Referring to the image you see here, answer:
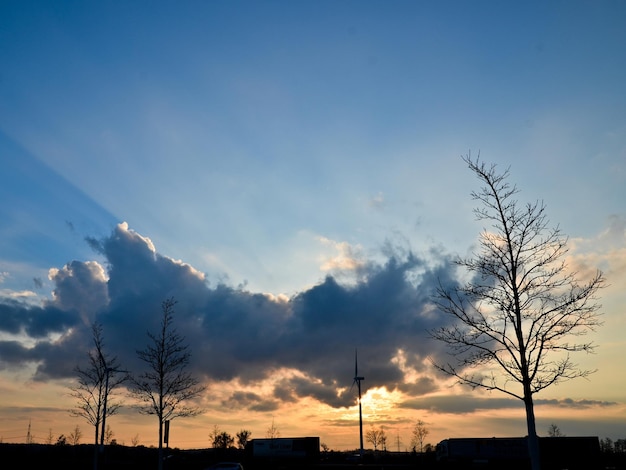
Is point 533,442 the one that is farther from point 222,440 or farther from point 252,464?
point 222,440

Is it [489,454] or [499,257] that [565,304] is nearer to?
[499,257]

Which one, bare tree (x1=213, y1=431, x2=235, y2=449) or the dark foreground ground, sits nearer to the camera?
the dark foreground ground

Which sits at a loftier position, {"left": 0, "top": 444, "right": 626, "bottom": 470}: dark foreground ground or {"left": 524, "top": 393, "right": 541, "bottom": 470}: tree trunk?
{"left": 524, "top": 393, "right": 541, "bottom": 470}: tree trunk

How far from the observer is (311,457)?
118750 millimetres

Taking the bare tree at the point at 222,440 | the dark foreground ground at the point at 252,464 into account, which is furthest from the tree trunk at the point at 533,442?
the bare tree at the point at 222,440

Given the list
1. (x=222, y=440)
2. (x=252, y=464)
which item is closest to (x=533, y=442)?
(x=252, y=464)

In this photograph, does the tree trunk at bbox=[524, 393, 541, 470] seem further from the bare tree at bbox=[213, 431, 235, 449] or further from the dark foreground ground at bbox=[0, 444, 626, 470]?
the bare tree at bbox=[213, 431, 235, 449]

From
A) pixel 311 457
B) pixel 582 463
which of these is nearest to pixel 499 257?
pixel 582 463

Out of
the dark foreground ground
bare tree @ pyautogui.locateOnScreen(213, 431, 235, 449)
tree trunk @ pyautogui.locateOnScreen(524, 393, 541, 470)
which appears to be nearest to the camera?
tree trunk @ pyautogui.locateOnScreen(524, 393, 541, 470)

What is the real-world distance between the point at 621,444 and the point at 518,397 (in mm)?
214767

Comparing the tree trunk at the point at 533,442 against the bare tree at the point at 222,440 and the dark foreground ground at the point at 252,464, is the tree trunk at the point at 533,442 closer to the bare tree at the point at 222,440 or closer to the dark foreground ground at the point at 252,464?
the dark foreground ground at the point at 252,464

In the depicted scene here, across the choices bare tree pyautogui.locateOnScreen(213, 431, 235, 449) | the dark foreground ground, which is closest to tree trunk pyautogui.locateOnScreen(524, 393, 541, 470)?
the dark foreground ground

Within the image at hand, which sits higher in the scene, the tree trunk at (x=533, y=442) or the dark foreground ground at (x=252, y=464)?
the tree trunk at (x=533, y=442)

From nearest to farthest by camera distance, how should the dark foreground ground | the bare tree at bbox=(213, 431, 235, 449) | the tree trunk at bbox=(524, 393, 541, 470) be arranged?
the tree trunk at bbox=(524, 393, 541, 470), the dark foreground ground, the bare tree at bbox=(213, 431, 235, 449)
